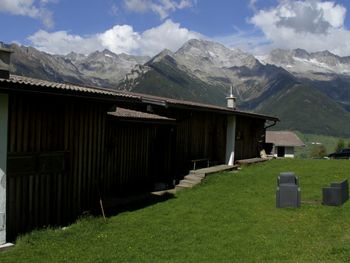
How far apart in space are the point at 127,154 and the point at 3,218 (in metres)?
7.22

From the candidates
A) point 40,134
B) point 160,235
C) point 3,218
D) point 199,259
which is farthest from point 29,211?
point 199,259

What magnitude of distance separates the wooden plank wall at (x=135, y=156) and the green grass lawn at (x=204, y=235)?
1.94m

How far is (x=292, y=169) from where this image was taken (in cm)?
2544

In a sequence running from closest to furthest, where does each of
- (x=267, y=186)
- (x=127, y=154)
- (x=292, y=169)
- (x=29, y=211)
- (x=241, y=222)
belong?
1. (x=29, y=211)
2. (x=241, y=222)
3. (x=127, y=154)
4. (x=267, y=186)
5. (x=292, y=169)

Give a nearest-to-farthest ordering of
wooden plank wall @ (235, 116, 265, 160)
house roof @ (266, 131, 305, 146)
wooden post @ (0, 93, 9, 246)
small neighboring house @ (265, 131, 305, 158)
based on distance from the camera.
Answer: wooden post @ (0, 93, 9, 246)
wooden plank wall @ (235, 116, 265, 160)
small neighboring house @ (265, 131, 305, 158)
house roof @ (266, 131, 305, 146)

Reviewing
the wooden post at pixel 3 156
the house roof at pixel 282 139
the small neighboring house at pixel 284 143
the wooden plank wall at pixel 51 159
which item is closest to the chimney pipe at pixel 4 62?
the wooden plank wall at pixel 51 159

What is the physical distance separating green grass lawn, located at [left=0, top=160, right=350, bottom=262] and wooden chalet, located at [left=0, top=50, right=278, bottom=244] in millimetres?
657

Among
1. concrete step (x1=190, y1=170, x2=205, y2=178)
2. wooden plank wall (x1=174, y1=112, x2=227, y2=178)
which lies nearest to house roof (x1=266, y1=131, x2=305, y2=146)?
wooden plank wall (x1=174, y1=112, x2=227, y2=178)

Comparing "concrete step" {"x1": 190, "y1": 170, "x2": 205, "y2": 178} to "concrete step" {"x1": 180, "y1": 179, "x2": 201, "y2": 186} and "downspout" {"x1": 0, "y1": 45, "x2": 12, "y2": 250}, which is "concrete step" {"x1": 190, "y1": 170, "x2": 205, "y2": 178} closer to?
"concrete step" {"x1": 180, "y1": 179, "x2": 201, "y2": 186}

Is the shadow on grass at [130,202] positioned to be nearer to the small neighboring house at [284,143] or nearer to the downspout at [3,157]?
the downspout at [3,157]

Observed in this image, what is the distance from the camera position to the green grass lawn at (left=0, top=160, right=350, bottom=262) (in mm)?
9445

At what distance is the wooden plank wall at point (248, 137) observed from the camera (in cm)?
2895

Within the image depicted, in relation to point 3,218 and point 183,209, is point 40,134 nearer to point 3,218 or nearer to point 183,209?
point 3,218

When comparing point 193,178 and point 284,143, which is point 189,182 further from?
point 284,143
